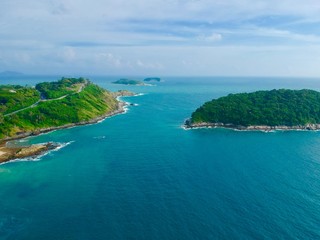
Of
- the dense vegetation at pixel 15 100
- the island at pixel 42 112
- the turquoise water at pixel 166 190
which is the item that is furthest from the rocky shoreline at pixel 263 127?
the dense vegetation at pixel 15 100

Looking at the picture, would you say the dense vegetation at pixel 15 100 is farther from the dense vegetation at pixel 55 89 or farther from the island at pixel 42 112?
the dense vegetation at pixel 55 89

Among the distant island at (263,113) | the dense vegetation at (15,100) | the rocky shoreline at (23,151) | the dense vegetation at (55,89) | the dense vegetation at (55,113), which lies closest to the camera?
the rocky shoreline at (23,151)

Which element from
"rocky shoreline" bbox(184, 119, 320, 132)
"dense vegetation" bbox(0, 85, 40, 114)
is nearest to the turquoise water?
"rocky shoreline" bbox(184, 119, 320, 132)

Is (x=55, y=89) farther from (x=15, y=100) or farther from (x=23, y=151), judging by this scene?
(x=23, y=151)

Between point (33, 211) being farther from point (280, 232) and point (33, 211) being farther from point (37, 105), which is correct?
point (37, 105)

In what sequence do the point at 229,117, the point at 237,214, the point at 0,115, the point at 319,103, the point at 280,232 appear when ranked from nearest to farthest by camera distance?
the point at 280,232
the point at 237,214
the point at 0,115
the point at 229,117
the point at 319,103

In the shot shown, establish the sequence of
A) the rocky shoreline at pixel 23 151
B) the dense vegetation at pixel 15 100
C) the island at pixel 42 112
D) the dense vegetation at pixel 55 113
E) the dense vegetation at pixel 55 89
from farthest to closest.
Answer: the dense vegetation at pixel 55 89, the dense vegetation at pixel 15 100, the dense vegetation at pixel 55 113, the island at pixel 42 112, the rocky shoreline at pixel 23 151

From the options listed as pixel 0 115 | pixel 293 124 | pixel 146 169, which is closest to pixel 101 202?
pixel 146 169
